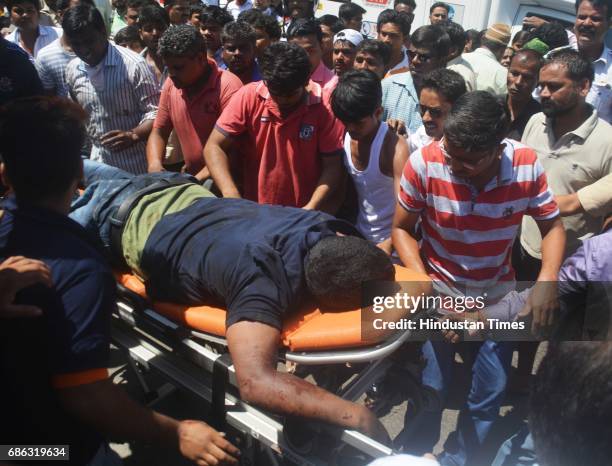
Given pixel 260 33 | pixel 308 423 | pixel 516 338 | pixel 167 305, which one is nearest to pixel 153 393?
pixel 167 305

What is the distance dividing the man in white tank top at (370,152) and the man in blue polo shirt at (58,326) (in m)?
1.35

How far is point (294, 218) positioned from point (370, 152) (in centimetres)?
65

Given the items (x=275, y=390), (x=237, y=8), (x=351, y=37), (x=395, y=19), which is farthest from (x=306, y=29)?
(x=237, y=8)

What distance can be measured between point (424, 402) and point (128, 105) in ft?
9.20

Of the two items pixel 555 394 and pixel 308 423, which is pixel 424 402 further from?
pixel 555 394

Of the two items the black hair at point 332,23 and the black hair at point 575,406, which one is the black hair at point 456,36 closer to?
the black hair at point 332,23

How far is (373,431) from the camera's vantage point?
1.82m

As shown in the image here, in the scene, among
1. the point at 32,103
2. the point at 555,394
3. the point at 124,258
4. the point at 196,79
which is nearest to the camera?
the point at 555,394

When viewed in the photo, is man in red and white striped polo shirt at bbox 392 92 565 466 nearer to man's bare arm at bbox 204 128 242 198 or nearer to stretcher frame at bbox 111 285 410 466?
stretcher frame at bbox 111 285 410 466

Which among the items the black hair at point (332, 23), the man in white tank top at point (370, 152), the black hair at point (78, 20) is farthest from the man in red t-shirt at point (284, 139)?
the black hair at point (332, 23)

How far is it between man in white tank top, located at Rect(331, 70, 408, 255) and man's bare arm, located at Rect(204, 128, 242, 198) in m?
0.71

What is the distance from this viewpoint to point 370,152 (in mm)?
2711

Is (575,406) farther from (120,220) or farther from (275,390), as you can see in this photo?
A: (120,220)

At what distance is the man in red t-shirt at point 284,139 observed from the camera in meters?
2.86
